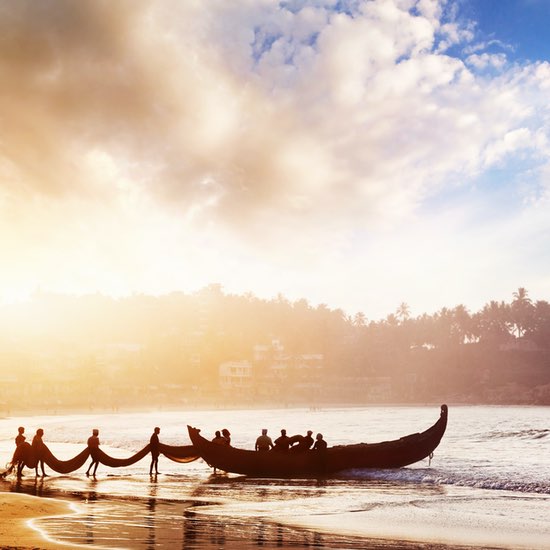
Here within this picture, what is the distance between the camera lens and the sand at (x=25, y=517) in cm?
1041

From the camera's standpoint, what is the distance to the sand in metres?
10.4

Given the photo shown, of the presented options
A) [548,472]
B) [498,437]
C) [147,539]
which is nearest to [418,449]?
[548,472]

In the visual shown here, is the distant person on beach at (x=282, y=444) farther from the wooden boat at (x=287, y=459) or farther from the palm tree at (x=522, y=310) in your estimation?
the palm tree at (x=522, y=310)

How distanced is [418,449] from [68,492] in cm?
1469

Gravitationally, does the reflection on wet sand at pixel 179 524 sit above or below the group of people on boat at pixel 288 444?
below

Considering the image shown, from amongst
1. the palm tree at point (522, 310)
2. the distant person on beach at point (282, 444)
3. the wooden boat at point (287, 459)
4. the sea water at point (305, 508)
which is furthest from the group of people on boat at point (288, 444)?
the palm tree at point (522, 310)

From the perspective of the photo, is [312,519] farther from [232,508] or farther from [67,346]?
[67,346]

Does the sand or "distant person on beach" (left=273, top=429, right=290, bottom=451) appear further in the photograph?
"distant person on beach" (left=273, top=429, right=290, bottom=451)

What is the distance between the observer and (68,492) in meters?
18.3

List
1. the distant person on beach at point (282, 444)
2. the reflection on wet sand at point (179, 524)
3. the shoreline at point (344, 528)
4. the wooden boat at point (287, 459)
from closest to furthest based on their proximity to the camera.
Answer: the reflection on wet sand at point (179, 524)
the shoreline at point (344, 528)
the wooden boat at point (287, 459)
the distant person on beach at point (282, 444)

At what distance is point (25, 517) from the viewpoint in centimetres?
1339

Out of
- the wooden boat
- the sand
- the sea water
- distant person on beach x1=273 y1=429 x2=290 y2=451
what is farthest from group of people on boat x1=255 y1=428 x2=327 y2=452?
the sand

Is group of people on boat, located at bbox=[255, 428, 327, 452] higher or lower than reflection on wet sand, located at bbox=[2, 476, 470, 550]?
higher

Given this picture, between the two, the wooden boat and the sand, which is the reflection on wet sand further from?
the wooden boat
